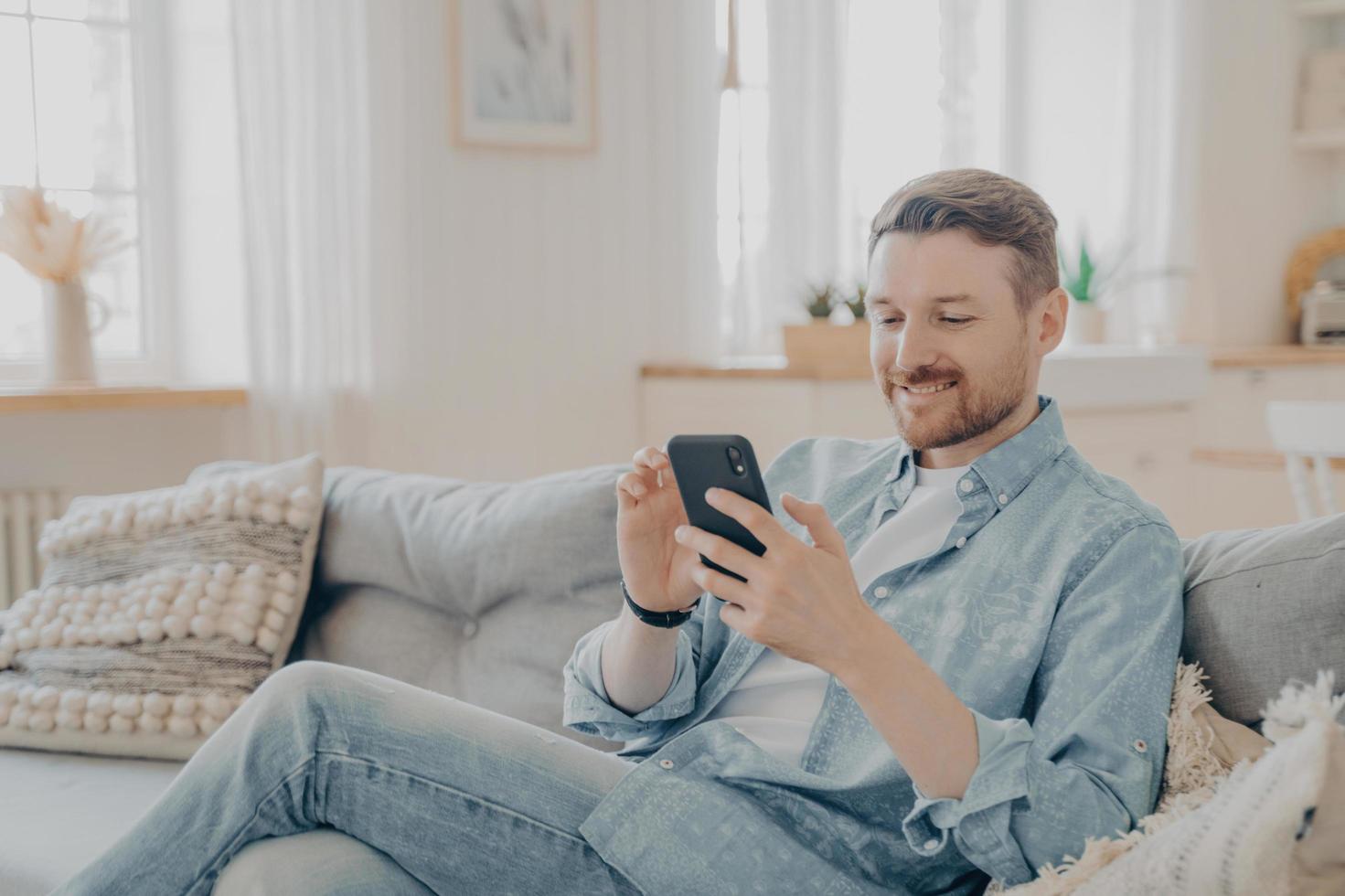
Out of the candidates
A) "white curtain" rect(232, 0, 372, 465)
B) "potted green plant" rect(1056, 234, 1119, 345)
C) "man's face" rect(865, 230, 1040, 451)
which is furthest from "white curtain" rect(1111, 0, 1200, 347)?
"man's face" rect(865, 230, 1040, 451)

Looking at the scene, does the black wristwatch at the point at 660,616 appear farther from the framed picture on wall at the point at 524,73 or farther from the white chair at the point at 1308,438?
the framed picture on wall at the point at 524,73

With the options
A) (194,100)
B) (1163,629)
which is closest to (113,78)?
(194,100)

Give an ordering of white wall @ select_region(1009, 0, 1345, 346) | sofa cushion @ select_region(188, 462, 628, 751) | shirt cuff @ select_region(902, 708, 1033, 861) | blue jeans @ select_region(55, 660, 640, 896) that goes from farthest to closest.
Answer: white wall @ select_region(1009, 0, 1345, 346)
sofa cushion @ select_region(188, 462, 628, 751)
blue jeans @ select_region(55, 660, 640, 896)
shirt cuff @ select_region(902, 708, 1033, 861)

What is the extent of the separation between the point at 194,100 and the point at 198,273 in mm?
394

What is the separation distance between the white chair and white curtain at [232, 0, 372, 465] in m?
1.95

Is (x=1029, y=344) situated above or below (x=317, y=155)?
below

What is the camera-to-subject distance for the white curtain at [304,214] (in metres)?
2.89

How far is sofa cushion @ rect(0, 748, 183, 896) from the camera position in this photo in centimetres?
152

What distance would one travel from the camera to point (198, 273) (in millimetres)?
3018

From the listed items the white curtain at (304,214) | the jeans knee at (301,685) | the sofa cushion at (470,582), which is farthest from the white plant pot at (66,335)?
the jeans knee at (301,685)

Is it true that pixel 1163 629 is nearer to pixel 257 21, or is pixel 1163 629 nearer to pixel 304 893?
pixel 304 893

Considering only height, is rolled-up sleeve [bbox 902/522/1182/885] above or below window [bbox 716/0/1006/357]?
below

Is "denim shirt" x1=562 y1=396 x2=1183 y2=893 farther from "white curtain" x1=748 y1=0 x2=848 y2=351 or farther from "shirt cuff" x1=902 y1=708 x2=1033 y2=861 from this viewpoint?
"white curtain" x1=748 y1=0 x2=848 y2=351

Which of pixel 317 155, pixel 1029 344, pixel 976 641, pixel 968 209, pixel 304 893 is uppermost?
pixel 317 155
